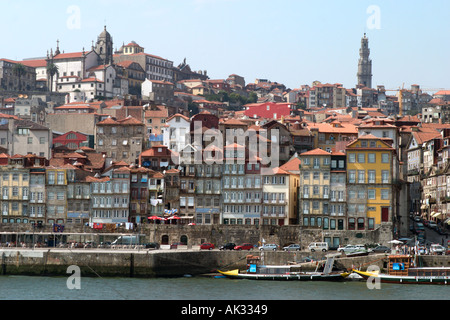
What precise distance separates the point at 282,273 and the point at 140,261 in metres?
12.1

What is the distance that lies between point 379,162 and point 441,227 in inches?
648

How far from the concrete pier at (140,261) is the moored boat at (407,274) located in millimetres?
1603

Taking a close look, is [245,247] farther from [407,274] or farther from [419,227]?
[419,227]

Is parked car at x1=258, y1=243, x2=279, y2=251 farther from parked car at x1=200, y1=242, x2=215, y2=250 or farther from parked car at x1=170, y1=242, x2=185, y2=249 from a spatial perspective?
parked car at x1=170, y1=242, x2=185, y2=249

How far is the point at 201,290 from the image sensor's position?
216 ft

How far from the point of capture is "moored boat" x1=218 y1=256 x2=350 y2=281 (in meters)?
72.8

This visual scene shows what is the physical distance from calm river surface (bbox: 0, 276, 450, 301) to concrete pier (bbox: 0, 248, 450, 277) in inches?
69.1

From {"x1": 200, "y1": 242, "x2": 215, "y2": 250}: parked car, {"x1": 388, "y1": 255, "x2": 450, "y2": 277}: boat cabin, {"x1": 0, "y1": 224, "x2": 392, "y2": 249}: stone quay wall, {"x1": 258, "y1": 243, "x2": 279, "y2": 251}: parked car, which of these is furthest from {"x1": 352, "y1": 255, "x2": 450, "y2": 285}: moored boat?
{"x1": 200, "y1": 242, "x2": 215, "y2": 250}: parked car

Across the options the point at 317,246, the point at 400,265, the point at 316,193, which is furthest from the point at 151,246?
the point at 400,265

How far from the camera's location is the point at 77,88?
183 m

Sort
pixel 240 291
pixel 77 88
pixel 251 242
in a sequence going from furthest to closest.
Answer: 1. pixel 77 88
2. pixel 251 242
3. pixel 240 291

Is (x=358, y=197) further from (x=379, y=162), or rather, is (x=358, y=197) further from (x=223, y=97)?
(x=223, y=97)

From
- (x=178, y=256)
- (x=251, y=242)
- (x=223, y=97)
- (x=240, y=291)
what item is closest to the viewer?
(x=240, y=291)
